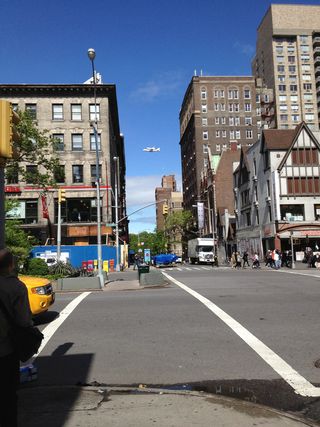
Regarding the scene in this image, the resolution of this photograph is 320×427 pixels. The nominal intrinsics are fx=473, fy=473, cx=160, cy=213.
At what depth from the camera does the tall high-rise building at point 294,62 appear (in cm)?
11456

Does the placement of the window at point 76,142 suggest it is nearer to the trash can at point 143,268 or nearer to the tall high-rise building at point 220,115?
the trash can at point 143,268

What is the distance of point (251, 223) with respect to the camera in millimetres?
60344

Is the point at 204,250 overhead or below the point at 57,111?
below

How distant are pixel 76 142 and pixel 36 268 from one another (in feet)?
103

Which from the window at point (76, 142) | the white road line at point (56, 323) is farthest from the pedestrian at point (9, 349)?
the window at point (76, 142)

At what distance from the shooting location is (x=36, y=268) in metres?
26.0

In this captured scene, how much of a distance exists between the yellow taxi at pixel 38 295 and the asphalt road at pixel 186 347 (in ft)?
1.39

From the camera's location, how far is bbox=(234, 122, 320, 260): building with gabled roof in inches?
1984

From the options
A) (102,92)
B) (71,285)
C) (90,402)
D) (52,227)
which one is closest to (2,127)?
(90,402)

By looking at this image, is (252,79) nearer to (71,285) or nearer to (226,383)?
(71,285)

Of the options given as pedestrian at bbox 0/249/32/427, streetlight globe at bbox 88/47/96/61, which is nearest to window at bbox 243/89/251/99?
streetlight globe at bbox 88/47/96/61

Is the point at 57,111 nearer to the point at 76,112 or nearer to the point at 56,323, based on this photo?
the point at 76,112

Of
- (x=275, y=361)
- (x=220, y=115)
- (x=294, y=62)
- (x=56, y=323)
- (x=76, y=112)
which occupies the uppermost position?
(x=294, y=62)

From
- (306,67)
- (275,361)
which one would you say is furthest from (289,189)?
(306,67)
